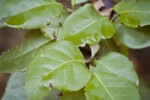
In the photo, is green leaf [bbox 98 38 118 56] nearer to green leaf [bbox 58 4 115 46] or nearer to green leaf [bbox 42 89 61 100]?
green leaf [bbox 58 4 115 46]

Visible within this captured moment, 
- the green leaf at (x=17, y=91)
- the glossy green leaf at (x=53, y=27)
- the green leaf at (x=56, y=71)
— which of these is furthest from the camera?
the glossy green leaf at (x=53, y=27)

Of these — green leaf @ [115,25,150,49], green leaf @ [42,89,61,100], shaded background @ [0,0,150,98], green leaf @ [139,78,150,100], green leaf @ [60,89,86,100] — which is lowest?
shaded background @ [0,0,150,98]

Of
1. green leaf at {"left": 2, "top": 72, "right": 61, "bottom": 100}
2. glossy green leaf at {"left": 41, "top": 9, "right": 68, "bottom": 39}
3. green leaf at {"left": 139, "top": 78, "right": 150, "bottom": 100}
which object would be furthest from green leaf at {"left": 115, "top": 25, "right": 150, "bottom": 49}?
green leaf at {"left": 2, "top": 72, "right": 61, "bottom": 100}

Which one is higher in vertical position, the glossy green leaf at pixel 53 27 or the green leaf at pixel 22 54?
the glossy green leaf at pixel 53 27

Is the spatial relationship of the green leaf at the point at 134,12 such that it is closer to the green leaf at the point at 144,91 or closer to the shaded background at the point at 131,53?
the green leaf at the point at 144,91

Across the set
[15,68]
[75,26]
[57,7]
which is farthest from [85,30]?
[15,68]

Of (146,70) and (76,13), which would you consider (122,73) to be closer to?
(76,13)

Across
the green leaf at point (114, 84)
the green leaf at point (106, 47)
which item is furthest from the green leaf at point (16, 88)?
the green leaf at point (106, 47)
